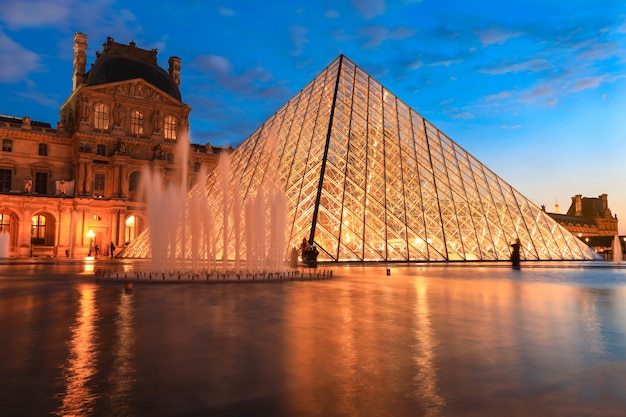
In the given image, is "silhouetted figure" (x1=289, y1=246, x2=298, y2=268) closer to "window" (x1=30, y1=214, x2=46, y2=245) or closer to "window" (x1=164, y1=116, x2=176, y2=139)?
"window" (x1=30, y1=214, x2=46, y2=245)

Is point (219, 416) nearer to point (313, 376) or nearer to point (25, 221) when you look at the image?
point (313, 376)

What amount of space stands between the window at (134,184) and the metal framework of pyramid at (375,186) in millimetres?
13973

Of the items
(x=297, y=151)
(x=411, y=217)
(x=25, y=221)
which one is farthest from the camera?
(x=25, y=221)

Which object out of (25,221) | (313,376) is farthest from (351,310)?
(25,221)

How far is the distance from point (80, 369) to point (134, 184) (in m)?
46.4

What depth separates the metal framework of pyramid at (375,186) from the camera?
2389 centimetres

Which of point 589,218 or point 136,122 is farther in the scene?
point 589,218

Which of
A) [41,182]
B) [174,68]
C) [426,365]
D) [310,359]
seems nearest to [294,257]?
[310,359]

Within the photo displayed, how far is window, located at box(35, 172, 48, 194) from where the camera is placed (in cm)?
4494

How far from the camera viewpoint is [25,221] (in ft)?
137

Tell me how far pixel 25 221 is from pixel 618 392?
46239 mm

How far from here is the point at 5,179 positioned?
4334 centimetres

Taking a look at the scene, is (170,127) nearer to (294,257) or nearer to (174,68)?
(174,68)

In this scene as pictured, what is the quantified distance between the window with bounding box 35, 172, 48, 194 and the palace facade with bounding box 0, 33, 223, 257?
80 mm
